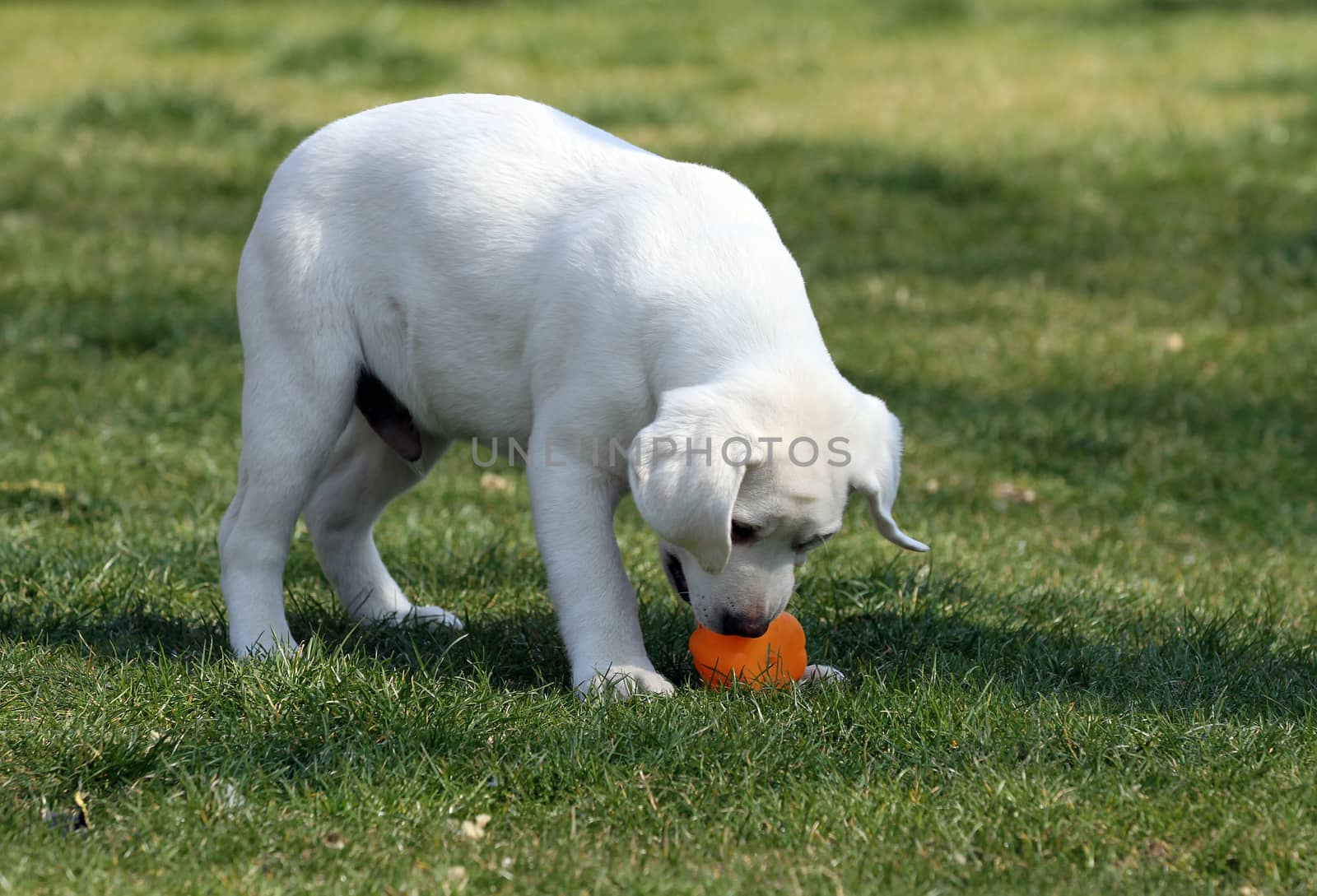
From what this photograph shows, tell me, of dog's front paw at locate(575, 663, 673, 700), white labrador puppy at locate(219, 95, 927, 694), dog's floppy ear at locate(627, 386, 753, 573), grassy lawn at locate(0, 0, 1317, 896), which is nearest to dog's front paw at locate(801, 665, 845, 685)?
white labrador puppy at locate(219, 95, 927, 694)

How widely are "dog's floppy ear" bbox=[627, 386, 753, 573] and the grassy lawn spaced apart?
19.3 inches

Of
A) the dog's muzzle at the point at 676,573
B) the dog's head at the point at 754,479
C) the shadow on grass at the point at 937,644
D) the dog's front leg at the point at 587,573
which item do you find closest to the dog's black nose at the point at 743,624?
the dog's head at the point at 754,479

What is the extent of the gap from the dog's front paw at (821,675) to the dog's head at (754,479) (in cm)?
36

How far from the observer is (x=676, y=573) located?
3697mm

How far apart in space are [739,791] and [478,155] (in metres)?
1.71

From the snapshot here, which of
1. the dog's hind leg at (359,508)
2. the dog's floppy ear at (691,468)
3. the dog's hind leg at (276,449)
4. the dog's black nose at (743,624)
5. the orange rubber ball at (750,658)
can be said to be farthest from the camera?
the dog's hind leg at (359,508)

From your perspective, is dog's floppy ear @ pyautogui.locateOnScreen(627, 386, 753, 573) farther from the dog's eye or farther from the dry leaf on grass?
the dry leaf on grass

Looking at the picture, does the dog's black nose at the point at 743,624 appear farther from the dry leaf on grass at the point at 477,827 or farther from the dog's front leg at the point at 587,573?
the dry leaf on grass at the point at 477,827

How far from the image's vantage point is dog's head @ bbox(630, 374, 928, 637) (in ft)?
10.6

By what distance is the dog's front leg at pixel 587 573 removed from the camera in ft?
12.0

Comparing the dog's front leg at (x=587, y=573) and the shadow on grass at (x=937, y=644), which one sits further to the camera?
the shadow on grass at (x=937, y=644)

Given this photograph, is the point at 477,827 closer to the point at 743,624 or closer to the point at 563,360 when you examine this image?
the point at 743,624

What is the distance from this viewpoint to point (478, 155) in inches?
156

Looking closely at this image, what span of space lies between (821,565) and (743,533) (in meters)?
1.51
